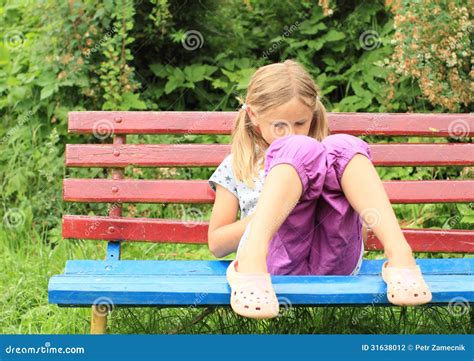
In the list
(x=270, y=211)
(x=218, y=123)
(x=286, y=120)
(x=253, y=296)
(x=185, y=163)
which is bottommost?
(x=253, y=296)

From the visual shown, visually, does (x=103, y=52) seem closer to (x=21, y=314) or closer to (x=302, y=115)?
(x=21, y=314)

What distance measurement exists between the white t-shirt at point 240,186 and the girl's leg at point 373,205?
502mm

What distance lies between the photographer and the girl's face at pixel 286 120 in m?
3.21

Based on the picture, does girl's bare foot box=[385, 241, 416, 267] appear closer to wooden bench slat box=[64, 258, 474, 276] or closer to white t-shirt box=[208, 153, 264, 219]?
wooden bench slat box=[64, 258, 474, 276]

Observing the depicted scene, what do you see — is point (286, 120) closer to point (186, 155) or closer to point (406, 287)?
point (186, 155)

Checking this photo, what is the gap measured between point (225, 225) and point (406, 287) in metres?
0.80

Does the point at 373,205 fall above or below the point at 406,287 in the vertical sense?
above

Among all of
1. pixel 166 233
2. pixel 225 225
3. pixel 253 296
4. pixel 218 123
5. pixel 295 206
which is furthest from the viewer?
pixel 218 123

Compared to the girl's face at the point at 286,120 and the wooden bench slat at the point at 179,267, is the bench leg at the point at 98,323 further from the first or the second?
the girl's face at the point at 286,120

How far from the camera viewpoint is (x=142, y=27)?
214 inches

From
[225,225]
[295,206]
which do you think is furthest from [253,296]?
[225,225]

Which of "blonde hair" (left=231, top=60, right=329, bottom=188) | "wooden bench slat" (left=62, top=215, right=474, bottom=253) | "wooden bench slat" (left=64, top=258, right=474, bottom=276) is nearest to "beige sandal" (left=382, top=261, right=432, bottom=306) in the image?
"wooden bench slat" (left=64, top=258, right=474, bottom=276)

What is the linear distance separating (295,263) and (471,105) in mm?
2397

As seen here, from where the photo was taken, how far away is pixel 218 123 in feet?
12.3
